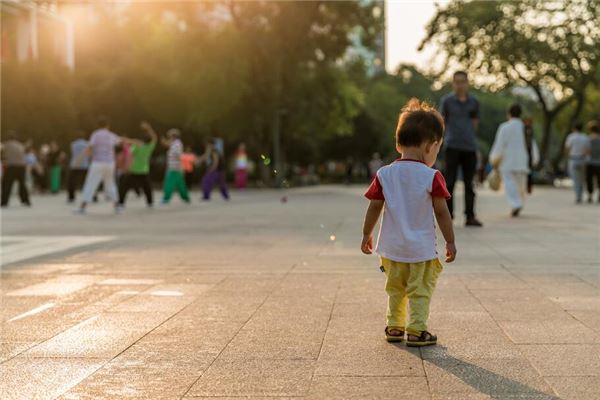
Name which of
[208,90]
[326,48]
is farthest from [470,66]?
[208,90]

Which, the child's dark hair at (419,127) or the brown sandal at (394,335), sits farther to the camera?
the child's dark hair at (419,127)

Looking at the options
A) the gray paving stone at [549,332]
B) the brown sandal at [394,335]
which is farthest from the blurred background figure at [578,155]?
the brown sandal at [394,335]

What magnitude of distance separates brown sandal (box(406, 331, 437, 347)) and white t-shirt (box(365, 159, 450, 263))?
1.33 feet

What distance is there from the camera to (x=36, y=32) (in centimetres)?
6116

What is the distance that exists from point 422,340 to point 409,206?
0.72 m

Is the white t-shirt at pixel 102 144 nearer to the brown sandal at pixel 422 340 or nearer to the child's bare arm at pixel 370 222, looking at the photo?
the child's bare arm at pixel 370 222

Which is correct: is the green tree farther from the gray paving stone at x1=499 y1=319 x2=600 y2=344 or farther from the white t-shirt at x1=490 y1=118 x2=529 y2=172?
the gray paving stone at x1=499 y1=319 x2=600 y2=344

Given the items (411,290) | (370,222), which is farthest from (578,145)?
(411,290)

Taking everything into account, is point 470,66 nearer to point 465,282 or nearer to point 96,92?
point 96,92

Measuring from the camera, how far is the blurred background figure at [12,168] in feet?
78.6

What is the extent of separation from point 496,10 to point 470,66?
2.69m

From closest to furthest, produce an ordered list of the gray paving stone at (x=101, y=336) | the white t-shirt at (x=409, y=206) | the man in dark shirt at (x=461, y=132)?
the gray paving stone at (x=101, y=336) → the white t-shirt at (x=409, y=206) → the man in dark shirt at (x=461, y=132)

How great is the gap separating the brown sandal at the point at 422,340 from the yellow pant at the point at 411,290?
0.02 metres

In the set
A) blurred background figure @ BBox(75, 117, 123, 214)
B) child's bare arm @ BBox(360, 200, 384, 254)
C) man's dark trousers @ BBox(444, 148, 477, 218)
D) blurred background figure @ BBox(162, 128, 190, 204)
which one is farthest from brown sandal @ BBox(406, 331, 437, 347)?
blurred background figure @ BBox(162, 128, 190, 204)
